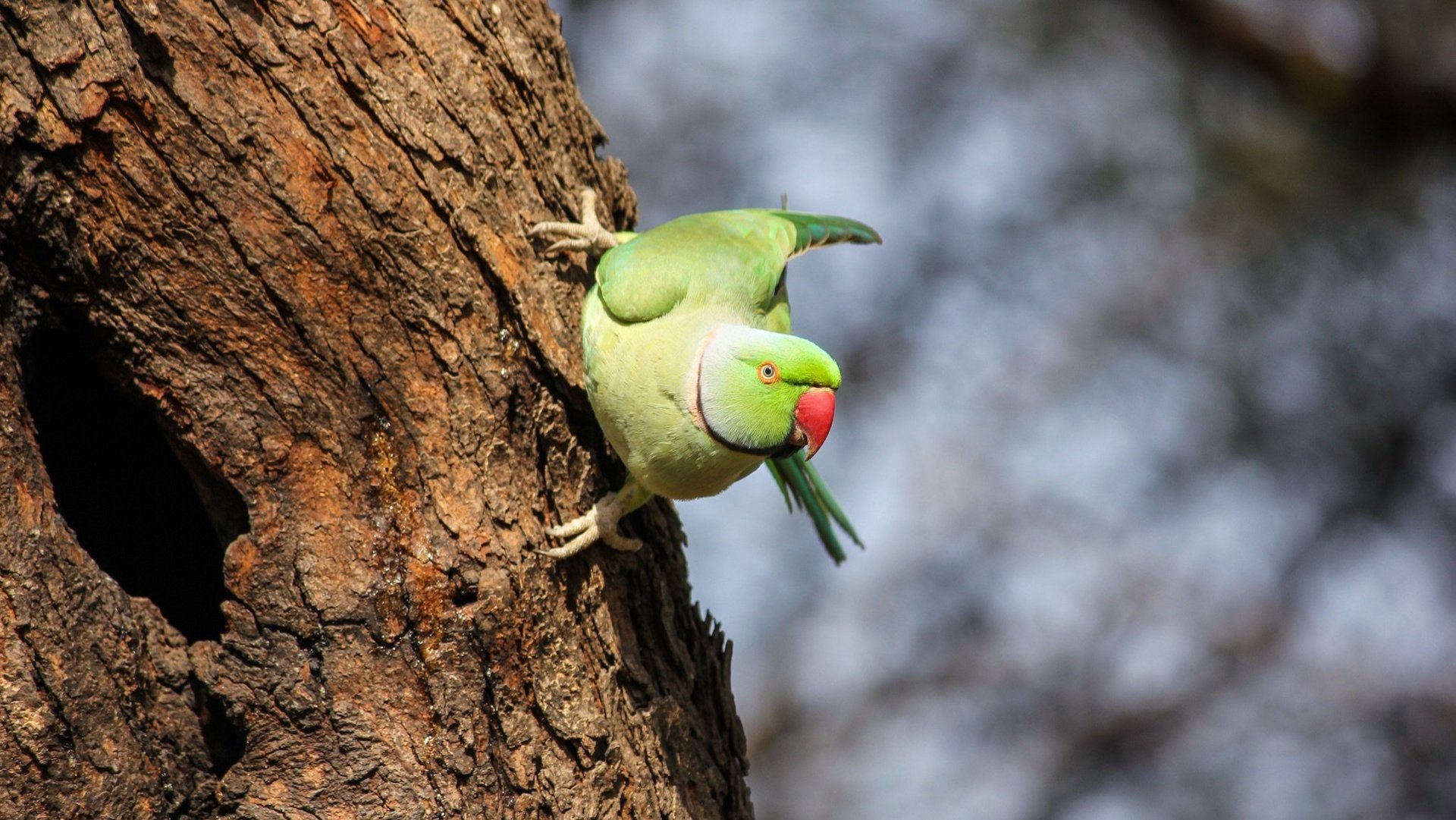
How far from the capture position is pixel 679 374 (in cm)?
286

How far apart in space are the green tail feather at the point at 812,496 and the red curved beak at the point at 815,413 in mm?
536

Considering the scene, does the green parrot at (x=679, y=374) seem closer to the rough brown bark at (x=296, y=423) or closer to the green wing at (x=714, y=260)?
the green wing at (x=714, y=260)

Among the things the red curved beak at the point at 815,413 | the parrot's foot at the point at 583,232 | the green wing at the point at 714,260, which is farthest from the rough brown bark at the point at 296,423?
the red curved beak at the point at 815,413

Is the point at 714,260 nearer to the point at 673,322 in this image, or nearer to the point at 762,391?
the point at 673,322

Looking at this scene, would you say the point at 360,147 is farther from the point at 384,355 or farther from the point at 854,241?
the point at 854,241

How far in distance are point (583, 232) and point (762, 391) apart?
0.61 meters

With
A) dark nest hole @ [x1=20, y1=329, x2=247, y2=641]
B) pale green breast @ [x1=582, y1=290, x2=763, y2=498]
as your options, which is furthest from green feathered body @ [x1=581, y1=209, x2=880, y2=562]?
dark nest hole @ [x1=20, y1=329, x2=247, y2=641]

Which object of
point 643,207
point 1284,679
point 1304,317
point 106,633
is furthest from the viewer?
point 643,207

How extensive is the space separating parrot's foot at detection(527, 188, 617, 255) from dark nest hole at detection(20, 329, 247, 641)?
977mm

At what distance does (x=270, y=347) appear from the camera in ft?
7.95

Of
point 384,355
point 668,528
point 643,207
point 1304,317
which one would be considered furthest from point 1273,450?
point 384,355

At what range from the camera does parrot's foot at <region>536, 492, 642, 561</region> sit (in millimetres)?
2619

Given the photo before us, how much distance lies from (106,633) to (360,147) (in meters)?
1.11

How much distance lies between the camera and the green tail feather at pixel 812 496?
3.59m
